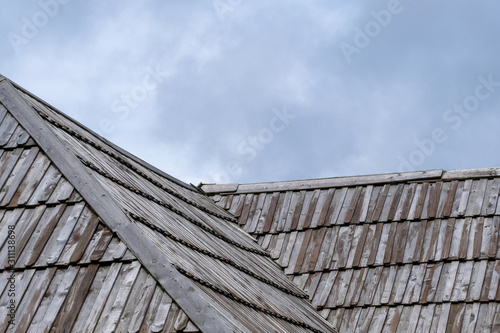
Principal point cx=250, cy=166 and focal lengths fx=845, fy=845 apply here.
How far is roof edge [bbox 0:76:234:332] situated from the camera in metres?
6.80

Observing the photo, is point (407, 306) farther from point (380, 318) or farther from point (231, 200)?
point (231, 200)

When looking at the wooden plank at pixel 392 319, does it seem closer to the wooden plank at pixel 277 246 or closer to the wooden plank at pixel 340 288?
the wooden plank at pixel 340 288

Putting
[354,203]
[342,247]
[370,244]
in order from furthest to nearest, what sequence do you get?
[354,203] < [342,247] < [370,244]

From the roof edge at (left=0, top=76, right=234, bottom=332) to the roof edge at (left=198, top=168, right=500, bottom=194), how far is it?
5.22 meters

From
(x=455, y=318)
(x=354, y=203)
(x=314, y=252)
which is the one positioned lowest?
(x=455, y=318)

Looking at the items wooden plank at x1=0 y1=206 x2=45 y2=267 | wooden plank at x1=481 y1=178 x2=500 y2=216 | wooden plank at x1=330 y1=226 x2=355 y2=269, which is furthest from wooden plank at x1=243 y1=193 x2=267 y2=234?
wooden plank at x1=0 y1=206 x2=45 y2=267

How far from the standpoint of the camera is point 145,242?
24.2 ft

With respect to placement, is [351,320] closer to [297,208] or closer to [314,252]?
[314,252]

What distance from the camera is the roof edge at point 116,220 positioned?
22.3ft

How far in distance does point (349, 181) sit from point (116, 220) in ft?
20.4

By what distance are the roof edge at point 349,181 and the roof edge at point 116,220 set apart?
5.22 meters

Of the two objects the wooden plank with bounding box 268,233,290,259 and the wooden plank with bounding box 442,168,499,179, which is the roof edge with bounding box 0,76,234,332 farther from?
the wooden plank with bounding box 442,168,499,179

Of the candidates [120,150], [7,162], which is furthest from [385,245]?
[7,162]

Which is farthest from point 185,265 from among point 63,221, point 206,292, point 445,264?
point 445,264
